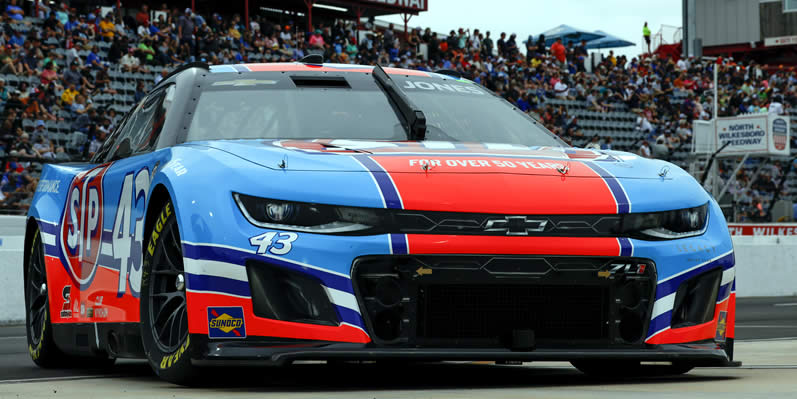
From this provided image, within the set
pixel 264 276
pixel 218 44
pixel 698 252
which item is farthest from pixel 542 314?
pixel 218 44

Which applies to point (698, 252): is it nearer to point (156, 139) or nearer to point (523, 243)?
point (523, 243)

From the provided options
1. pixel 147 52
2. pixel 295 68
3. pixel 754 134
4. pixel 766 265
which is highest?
pixel 147 52

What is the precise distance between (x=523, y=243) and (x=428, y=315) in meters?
0.42

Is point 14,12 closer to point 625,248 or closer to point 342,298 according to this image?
point 342,298

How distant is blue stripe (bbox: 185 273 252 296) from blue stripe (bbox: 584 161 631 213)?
1.40 meters

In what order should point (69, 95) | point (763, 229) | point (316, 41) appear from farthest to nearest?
point (316, 41) < point (763, 229) < point (69, 95)

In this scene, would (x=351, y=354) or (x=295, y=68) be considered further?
(x=295, y=68)

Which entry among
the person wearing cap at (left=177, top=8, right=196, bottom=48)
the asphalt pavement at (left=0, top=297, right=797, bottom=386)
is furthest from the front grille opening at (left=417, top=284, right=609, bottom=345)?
the person wearing cap at (left=177, top=8, right=196, bottom=48)

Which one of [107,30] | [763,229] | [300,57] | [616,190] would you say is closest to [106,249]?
[616,190]

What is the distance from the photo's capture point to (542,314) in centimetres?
445

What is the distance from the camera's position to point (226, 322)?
14.1 feet

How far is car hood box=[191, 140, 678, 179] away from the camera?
14.9 ft

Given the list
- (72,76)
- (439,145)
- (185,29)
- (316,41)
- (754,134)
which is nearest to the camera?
(439,145)

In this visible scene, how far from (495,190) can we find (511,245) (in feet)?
0.75
